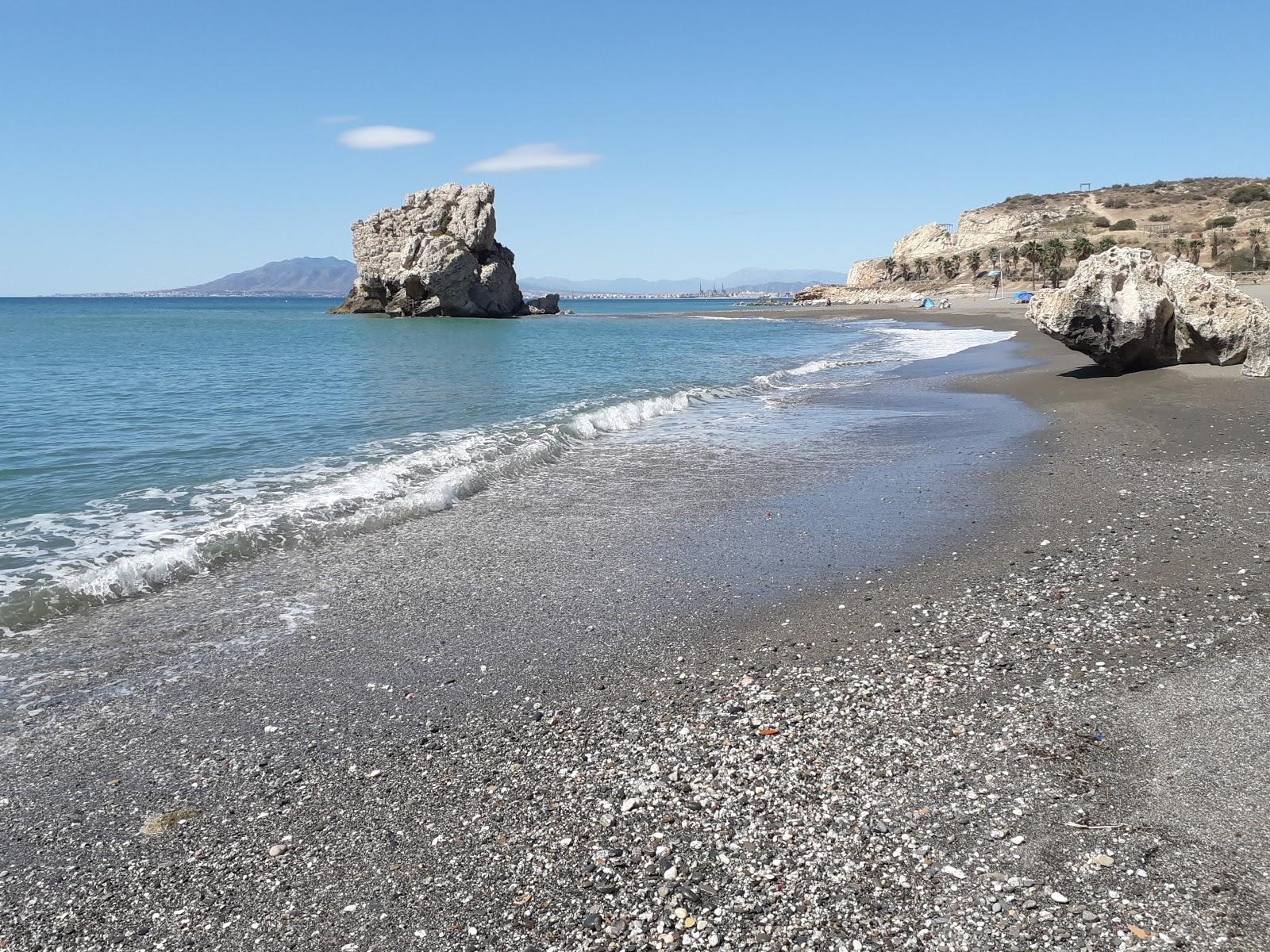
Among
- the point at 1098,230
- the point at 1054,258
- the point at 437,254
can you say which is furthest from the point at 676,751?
the point at 1098,230

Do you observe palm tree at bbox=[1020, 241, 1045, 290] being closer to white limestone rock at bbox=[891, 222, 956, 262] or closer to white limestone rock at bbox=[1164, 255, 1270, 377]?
white limestone rock at bbox=[891, 222, 956, 262]

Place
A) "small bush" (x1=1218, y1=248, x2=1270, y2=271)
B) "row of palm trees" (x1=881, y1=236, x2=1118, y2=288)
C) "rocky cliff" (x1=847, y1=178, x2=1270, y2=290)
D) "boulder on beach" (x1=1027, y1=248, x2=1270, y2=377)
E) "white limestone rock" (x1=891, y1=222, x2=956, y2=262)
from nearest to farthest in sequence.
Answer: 1. "boulder on beach" (x1=1027, y1=248, x2=1270, y2=377)
2. "small bush" (x1=1218, y1=248, x2=1270, y2=271)
3. "rocky cliff" (x1=847, y1=178, x2=1270, y2=290)
4. "row of palm trees" (x1=881, y1=236, x2=1118, y2=288)
5. "white limestone rock" (x1=891, y1=222, x2=956, y2=262)

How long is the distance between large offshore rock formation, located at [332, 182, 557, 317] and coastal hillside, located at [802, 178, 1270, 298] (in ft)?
223

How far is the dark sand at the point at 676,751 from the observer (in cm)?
400

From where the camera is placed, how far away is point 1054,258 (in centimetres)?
10094

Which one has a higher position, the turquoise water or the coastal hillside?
the coastal hillside

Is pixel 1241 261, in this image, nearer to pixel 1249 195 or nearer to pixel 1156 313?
pixel 1249 195

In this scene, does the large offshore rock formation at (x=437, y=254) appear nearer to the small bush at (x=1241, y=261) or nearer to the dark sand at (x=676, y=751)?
the small bush at (x=1241, y=261)

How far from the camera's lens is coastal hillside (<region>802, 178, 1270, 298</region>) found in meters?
91.2

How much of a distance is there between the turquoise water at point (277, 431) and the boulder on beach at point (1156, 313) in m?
8.30

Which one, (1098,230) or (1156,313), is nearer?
(1156,313)

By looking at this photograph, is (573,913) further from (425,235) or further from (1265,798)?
(425,235)

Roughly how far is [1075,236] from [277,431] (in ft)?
414

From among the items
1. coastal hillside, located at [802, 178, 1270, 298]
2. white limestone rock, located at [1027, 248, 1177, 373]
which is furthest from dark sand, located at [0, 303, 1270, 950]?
coastal hillside, located at [802, 178, 1270, 298]
